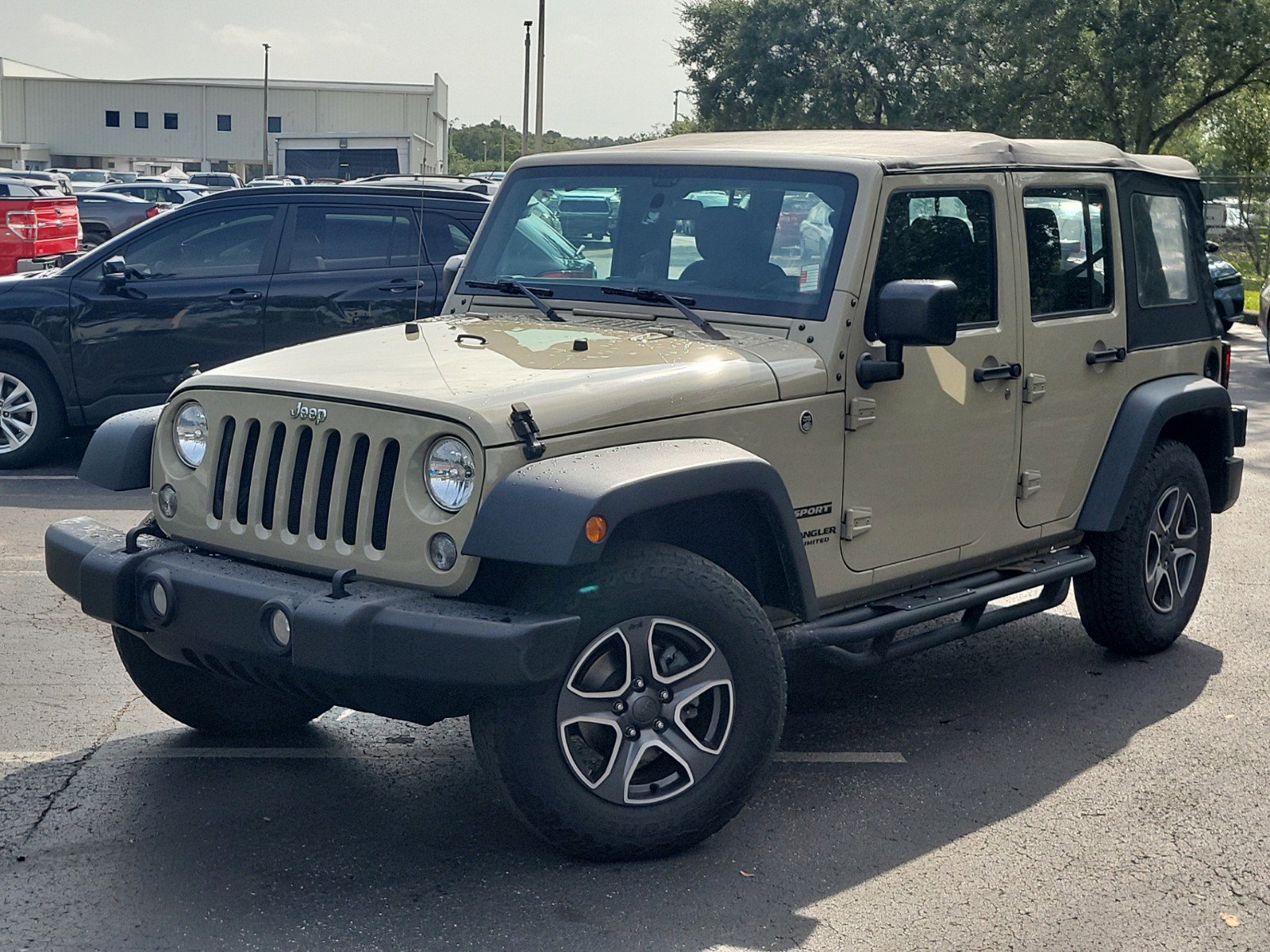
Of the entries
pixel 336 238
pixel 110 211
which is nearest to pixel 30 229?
pixel 336 238

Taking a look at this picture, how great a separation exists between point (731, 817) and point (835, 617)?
0.75m

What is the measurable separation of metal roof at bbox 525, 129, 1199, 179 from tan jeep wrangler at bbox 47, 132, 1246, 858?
2 centimetres

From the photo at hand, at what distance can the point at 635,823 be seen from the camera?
4.00m

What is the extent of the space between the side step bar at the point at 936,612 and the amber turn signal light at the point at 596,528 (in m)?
0.98

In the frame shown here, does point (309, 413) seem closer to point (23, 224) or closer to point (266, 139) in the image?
point (23, 224)

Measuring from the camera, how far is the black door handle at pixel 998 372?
5125mm

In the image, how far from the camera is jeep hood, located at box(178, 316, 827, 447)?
393 cm

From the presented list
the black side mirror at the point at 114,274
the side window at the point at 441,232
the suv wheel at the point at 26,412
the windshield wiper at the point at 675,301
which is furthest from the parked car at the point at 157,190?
the windshield wiper at the point at 675,301

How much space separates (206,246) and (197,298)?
14.3 inches

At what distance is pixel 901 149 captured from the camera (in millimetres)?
5051

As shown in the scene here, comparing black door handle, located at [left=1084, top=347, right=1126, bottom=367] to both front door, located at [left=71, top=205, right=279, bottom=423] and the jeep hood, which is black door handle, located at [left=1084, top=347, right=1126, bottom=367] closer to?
the jeep hood

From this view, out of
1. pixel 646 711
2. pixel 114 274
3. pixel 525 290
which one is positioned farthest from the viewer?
pixel 114 274

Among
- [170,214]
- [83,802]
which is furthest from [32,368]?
[83,802]

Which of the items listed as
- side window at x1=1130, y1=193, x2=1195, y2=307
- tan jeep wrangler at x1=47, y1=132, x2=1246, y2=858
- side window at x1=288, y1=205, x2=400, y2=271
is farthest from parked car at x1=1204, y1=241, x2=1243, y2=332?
tan jeep wrangler at x1=47, y1=132, x2=1246, y2=858
